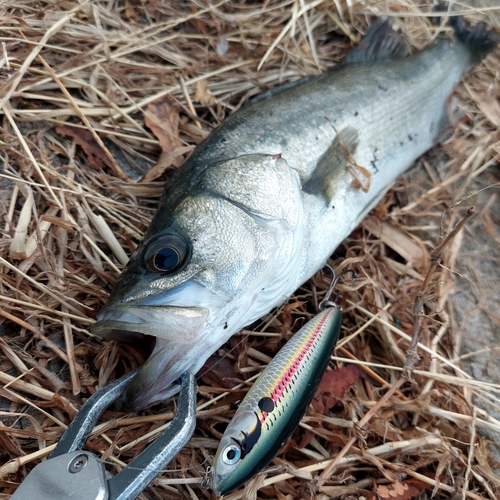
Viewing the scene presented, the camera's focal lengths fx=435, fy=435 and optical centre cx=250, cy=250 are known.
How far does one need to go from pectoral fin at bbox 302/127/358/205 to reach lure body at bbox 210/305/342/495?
583mm

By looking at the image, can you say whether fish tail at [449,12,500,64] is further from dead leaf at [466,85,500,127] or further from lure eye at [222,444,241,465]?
lure eye at [222,444,241,465]

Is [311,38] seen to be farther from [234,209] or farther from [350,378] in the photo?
[350,378]

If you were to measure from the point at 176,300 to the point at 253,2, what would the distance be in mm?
2497

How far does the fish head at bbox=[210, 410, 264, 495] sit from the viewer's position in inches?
49.8

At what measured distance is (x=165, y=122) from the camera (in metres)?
2.46

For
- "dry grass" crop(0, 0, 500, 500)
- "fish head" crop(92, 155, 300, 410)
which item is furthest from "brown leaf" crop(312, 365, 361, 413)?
"fish head" crop(92, 155, 300, 410)

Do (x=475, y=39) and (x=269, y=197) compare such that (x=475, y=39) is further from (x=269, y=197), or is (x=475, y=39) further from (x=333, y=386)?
(x=333, y=386)

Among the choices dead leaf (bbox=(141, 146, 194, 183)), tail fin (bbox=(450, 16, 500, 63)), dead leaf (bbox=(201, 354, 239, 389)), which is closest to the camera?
dead leaf (bbox=(201, 354, 239, 389))

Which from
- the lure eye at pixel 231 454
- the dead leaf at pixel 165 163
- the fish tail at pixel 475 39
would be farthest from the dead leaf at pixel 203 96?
the lure eye at pixel 231 454

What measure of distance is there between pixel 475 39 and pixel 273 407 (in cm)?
272

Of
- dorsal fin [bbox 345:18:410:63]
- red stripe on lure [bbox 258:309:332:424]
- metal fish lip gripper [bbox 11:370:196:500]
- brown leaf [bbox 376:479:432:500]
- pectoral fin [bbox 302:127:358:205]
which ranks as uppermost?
dorsal fin [bbox 345:18:410:63]

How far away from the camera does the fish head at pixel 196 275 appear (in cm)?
140

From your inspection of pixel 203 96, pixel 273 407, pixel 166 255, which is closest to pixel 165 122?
pixel 203 96

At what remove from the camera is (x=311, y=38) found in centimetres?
290
